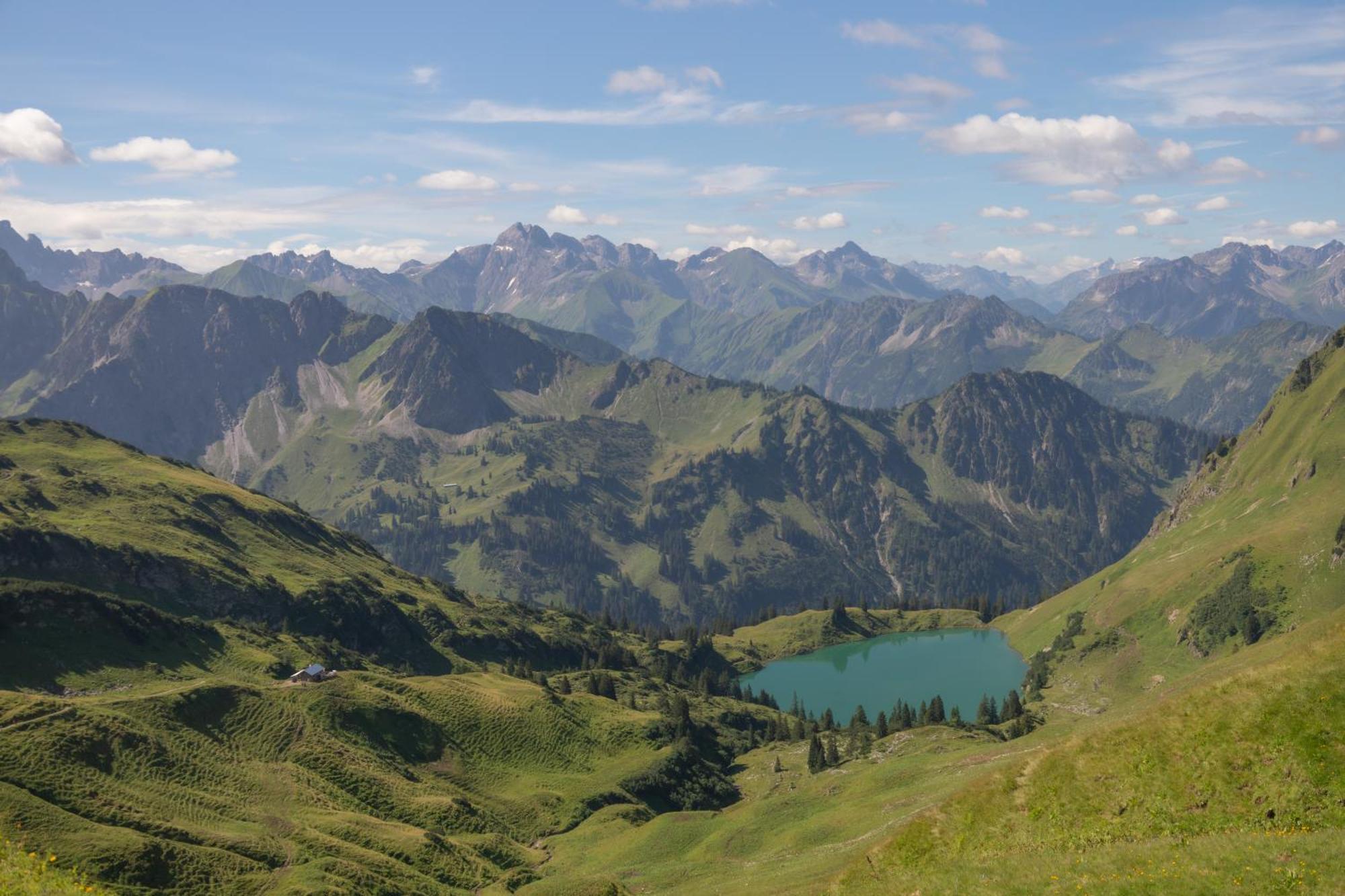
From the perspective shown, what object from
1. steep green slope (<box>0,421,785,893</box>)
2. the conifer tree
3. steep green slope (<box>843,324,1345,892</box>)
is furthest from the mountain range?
the conifer tree

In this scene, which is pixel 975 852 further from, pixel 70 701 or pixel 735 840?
pixel 70 701

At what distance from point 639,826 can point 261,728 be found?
58.3 metres

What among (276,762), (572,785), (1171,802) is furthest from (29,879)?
(572,785)

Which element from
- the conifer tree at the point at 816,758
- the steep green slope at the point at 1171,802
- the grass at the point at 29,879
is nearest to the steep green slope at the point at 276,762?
the conifer tree at the point at 816,758

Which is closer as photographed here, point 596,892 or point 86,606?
point 596,892

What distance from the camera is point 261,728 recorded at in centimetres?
13588

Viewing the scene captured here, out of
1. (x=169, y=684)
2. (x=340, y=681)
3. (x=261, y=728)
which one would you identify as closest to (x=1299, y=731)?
(x=261, y=728)

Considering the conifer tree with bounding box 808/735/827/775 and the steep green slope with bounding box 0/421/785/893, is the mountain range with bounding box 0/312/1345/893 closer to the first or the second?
the steep green slope with bounding box 0/421/785/893

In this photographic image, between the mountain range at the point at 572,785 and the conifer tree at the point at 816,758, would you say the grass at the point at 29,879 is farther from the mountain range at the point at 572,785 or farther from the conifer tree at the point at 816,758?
the conifer tree at the point at 816,758

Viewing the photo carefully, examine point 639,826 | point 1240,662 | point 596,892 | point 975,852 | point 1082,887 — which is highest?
point 1082,887

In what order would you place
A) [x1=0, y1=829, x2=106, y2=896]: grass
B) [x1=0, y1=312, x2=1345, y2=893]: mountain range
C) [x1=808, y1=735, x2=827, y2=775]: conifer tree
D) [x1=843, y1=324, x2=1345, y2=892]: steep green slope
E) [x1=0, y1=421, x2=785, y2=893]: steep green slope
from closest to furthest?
[x1=843, y1=324, x2=1345, y2=892]: steep green slope
[x1=0, y1=829, x2=106, y2=896]: grass
[x1=0, y1=312, x2=1345, y2=893]: mountain range
[x1=0, y1=421, x2=785, y2=893]: steep green slope
[x1=808, y1=735, x2=827, y2=775]: conifer tree

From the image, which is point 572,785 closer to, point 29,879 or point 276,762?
point 276,762

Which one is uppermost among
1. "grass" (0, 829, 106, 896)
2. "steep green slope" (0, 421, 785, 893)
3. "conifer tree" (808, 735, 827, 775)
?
"grass" (0, 829, 106, 896)

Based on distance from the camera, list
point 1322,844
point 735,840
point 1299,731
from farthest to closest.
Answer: point 735,840 → point 1299,731 → point 1322,844
